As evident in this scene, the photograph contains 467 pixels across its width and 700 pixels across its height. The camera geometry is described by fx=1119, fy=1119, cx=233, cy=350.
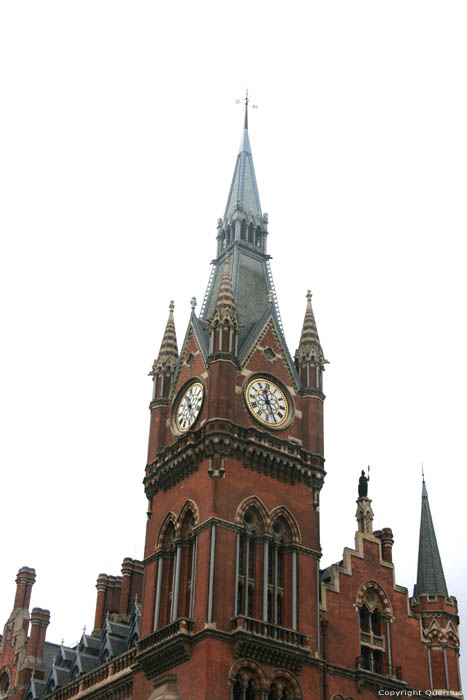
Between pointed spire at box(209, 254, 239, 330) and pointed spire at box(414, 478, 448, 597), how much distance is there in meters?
17.9

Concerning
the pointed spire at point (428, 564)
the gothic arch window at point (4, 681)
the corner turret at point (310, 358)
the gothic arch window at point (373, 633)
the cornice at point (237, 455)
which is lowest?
the gothic arch window at point (373, 633)

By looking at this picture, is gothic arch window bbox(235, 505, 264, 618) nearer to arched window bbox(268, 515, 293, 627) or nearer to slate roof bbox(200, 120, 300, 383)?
arched window bbox(268, 515, 293, 627)

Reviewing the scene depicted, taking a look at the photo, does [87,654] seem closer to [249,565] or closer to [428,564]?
Result: [249,565]

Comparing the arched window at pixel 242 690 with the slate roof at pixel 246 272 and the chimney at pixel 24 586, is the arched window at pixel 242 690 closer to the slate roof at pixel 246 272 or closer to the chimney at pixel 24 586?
the slate roof at pixel 246 272

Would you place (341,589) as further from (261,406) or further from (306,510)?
(261,406)

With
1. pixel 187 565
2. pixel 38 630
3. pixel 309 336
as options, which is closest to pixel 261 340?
pixel 309 336

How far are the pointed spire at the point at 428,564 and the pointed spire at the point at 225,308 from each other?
17852 millimetres

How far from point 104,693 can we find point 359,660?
15.3 meters

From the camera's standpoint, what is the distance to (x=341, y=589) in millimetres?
65000

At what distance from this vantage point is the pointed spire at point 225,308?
68.5 meters

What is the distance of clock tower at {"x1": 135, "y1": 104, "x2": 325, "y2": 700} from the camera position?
58.3m

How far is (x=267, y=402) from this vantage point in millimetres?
67688

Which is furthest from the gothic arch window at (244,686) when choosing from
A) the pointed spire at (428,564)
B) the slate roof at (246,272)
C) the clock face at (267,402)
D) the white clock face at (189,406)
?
the slate roof at (246,272)

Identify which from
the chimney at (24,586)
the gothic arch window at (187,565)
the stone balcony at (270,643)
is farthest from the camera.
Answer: the chimney at (24,586)
